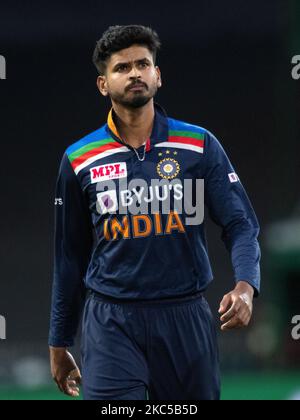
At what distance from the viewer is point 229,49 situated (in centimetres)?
804

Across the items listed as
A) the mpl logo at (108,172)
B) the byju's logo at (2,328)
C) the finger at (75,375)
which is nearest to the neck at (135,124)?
the mpl logo at (108,172)

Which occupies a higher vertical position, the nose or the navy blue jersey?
the nose

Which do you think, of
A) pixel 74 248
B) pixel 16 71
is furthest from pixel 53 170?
pixel 74 248

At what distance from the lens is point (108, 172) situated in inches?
165

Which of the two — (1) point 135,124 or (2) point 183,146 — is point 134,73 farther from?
(2) point 183,146

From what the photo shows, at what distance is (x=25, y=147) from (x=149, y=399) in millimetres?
4224

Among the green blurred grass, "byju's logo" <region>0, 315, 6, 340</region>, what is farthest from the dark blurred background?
"byju's logo" <region>0, 315, 6, 340</region>

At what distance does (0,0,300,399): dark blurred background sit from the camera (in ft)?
25.6

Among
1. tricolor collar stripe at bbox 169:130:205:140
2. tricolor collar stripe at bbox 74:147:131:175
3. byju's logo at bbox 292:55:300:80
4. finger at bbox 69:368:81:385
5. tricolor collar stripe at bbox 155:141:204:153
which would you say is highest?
byju's logo at bbox 292:55:300:80

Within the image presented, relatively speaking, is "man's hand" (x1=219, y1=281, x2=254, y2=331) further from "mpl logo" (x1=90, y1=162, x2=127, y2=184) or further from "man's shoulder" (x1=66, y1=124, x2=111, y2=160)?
"man's shoulder" (x1=66, y1=124, x2=111, y2=160)

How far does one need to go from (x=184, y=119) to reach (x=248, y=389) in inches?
77.1

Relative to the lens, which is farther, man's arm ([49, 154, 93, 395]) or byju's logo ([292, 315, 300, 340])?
byju's logo ([292, 315, 300, 340])

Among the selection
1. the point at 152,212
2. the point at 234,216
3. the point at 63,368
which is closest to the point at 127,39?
the point at 152,212

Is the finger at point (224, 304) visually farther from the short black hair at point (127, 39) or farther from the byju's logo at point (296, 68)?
the byju's logo at point (296, 68)
